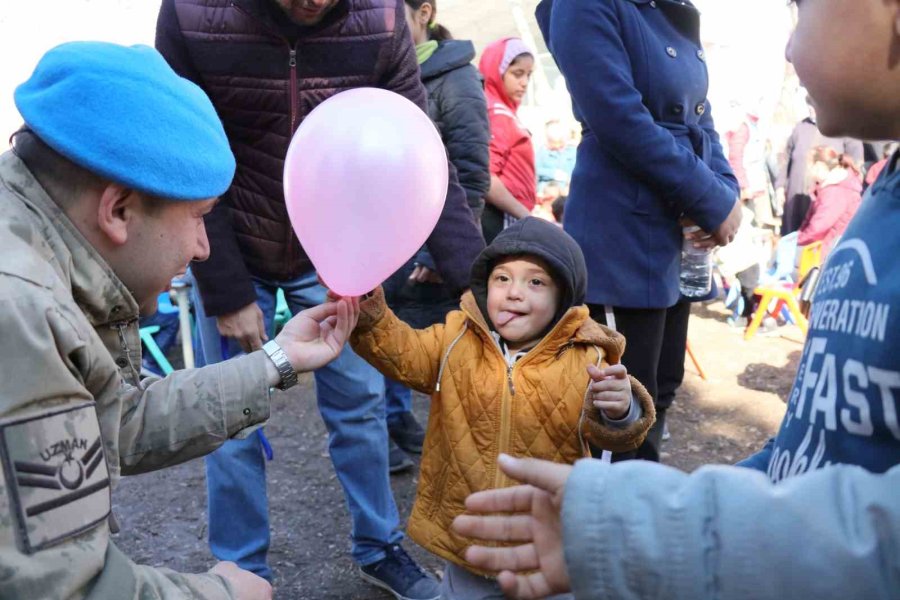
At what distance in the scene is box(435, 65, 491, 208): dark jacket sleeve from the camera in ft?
11.8

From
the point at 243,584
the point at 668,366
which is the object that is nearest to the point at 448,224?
the point at 668,366

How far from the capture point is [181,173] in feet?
4.63

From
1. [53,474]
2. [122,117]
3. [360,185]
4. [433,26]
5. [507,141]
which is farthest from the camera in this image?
[507,141]

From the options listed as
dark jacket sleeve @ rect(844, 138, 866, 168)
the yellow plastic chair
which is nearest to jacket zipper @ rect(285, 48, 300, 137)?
the yellow plastic chair

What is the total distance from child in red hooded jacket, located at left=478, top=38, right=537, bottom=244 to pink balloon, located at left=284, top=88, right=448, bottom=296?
218cm

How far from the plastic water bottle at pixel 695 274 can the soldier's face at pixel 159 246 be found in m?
1.85

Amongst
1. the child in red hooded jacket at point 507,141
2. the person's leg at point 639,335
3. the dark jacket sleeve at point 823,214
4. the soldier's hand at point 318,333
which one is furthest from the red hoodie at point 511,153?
the dark jacket sleeve at point 823,214

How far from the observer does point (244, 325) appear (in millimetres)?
2375

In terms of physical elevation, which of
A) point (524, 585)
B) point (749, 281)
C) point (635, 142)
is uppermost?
point (635, 142)

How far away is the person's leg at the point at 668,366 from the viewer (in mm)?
2930

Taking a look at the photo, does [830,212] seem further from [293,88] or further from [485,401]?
[293,88]

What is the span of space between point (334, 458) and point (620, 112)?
1.47 meters

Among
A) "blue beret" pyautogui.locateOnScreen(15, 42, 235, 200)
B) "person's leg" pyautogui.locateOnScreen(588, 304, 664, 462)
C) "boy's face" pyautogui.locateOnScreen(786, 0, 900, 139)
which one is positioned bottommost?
"person's leg" pyautogui.locateOnScreen(588, 304, 664, 462)

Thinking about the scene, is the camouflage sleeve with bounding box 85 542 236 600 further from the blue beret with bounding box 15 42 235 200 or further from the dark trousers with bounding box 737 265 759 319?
the dark trousers with bounding box 737 265 759 319
